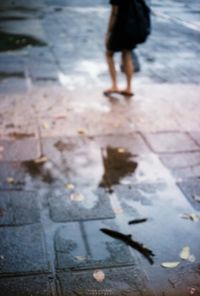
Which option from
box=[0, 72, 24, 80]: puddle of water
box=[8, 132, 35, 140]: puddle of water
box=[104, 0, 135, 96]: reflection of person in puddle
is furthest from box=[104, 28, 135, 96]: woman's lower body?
box=[8, 132, 35, 140]: puddle of water

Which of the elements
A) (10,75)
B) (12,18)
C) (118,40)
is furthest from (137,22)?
(12,18)

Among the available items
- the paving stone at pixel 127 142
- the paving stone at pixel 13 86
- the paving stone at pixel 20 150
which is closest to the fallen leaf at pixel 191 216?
the paving stone at pixel 127 142

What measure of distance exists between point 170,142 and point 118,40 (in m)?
1.94

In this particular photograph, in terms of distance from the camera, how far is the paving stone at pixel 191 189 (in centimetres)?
404

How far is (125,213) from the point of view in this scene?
12.5 feet

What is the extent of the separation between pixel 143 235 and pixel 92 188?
87cm

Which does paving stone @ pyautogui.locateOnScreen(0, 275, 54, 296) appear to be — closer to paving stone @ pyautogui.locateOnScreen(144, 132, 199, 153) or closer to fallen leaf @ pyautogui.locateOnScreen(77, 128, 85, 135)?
paving stone @ pyautogui.locateOnScreen(144, 132, 199, 153)

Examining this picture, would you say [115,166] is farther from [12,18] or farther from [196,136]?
[12,18]

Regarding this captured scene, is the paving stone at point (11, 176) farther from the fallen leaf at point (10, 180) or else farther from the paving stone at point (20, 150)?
the paving stone at point (20, 150)

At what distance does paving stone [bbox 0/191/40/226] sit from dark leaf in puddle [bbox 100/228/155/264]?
67 centimetres

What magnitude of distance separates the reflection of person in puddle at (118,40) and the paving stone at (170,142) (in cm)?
158

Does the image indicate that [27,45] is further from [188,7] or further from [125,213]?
[188,7]

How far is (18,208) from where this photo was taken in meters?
3.82

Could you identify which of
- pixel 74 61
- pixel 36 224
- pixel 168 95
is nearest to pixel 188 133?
pixel 168 95
